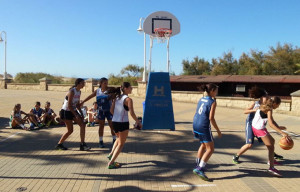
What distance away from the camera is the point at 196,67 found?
4334 cm

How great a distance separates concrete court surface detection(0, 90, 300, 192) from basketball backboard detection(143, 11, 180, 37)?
516 centimetres

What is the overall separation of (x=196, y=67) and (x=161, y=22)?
3321 cm

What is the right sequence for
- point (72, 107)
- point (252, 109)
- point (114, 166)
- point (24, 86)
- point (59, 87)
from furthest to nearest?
point (24, 86)
point (59, 87)
point (72, 107)
point (252, 109)
point (114, 166)

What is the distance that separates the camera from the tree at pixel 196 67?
42.7 metres

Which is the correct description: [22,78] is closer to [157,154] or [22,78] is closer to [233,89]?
[233,89]

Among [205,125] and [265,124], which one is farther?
[265,124]

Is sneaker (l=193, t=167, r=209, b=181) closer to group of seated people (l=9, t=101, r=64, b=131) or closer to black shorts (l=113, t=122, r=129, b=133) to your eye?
black shorts (l=113, t=122, r=129, b=133)

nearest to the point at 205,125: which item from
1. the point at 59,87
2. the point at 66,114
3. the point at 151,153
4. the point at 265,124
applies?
the point at 265,124

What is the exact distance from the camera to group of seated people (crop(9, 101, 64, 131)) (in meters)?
8.74

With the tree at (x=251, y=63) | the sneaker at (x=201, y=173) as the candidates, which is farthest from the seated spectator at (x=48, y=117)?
the tree at (x=251, y=63)

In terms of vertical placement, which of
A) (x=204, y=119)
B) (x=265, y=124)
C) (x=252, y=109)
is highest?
(x=252, y=109)

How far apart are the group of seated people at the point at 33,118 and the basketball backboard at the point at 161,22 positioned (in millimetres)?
5074

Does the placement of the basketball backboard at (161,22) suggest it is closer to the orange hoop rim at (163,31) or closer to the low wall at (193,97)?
the orange hoop rim at (163,31)

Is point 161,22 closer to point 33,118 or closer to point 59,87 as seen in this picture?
point 33,118
